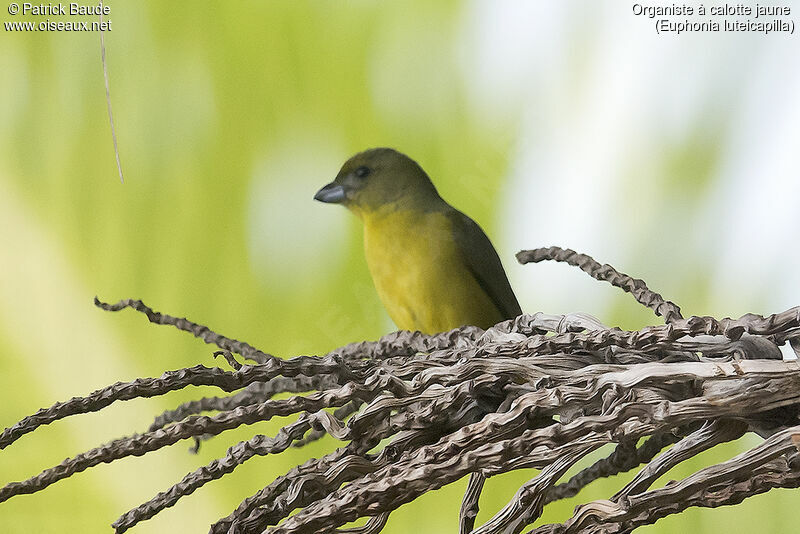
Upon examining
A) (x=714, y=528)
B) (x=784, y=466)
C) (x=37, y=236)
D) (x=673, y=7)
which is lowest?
(x=714, y=528)

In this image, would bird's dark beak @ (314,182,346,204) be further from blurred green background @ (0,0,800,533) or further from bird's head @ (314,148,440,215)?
blurred green background @ (0,0,800,533)

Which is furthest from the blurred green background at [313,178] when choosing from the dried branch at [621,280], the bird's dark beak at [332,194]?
the dried branch at [621,280]

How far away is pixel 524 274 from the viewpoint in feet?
2.66

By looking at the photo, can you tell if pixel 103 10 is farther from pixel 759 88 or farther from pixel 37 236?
pixel 759 88

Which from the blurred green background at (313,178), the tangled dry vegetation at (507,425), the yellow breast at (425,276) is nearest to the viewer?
the tangled dry vegetation at (507,425)

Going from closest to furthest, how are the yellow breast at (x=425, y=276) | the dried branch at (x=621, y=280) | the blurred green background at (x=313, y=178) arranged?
1. the dried branch at (x=621, y=280)
2. the yellow breast at (x=425, y=276)
3. the blurred green background at (x=313, y=178)

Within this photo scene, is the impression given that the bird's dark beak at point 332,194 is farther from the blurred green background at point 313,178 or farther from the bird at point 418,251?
the blurred green background at point 313,178

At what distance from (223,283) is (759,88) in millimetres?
580

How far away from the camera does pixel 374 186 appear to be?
0.69 m

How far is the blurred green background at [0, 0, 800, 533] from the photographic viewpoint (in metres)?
0.78

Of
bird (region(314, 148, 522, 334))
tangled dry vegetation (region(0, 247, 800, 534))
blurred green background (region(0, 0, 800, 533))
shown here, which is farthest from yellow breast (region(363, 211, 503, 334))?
tangled dry vegetation (region(0, 247, 800, 534))

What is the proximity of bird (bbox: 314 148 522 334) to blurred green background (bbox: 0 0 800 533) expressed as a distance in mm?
130

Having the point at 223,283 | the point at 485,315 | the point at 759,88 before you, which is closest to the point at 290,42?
the point at 223,283

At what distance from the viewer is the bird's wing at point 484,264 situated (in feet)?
2.17
